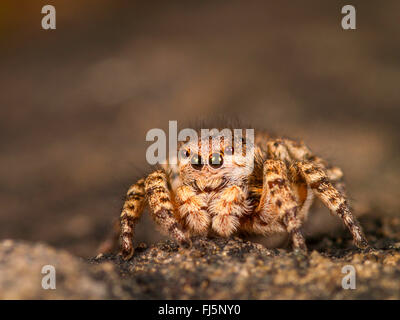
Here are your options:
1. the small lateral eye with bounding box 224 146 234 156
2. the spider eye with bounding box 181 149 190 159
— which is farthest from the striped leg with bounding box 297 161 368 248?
the spider eye with bounding box 181 149 190 159

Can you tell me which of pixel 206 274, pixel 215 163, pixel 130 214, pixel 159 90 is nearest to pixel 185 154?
pixel 215 163

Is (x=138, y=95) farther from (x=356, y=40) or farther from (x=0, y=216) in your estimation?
(x=356, y=40)

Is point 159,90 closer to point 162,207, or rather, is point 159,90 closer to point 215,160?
point 215,160

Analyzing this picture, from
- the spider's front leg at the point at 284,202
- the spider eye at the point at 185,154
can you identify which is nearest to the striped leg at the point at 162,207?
the spider eye at the point at 185,154

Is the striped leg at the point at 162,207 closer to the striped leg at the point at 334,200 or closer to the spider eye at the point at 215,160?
the spider eye at the point at 215,160

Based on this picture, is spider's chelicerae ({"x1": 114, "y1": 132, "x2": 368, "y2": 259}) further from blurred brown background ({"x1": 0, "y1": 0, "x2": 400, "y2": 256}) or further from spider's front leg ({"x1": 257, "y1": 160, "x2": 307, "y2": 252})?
blurred brown background ({"x1": 0, "y1": 0, "x2": 400, "y2": 256})
